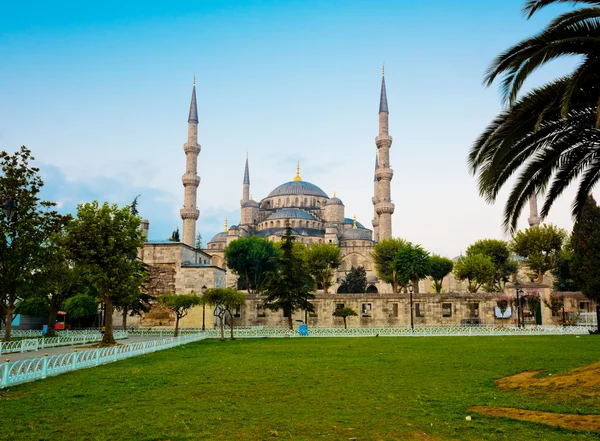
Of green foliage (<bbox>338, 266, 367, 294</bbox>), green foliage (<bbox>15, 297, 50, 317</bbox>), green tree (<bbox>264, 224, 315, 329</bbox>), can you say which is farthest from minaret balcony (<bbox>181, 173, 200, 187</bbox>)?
green tree (<bbox>264, 224, 315, 329</bbox>)

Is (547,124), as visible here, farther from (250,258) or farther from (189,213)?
(189,213)

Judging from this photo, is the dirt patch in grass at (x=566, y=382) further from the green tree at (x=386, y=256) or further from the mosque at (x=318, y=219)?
the mosque at (x=318, y=219)

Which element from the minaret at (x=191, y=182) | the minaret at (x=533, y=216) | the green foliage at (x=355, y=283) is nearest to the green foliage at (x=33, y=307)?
the minaret at (x=191, y=182)

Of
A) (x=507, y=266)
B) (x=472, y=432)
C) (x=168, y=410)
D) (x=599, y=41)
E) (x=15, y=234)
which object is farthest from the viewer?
(x=507, y=266)

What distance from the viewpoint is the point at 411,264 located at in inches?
1650

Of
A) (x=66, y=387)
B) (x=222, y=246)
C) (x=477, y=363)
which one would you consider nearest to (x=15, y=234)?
(x=66, y=387)

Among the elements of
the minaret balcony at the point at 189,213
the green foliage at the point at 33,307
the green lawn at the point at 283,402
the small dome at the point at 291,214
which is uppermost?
Answer: the small dome at the point at 291,214

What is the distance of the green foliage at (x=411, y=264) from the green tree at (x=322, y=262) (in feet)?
28.6

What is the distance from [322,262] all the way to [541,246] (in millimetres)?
19518

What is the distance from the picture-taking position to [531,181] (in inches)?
372

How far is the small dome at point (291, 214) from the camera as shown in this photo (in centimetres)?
7231

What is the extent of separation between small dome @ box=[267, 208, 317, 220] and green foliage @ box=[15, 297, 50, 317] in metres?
41.3

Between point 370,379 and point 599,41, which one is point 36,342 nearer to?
point 370,379

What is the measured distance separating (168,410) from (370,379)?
4.03m
